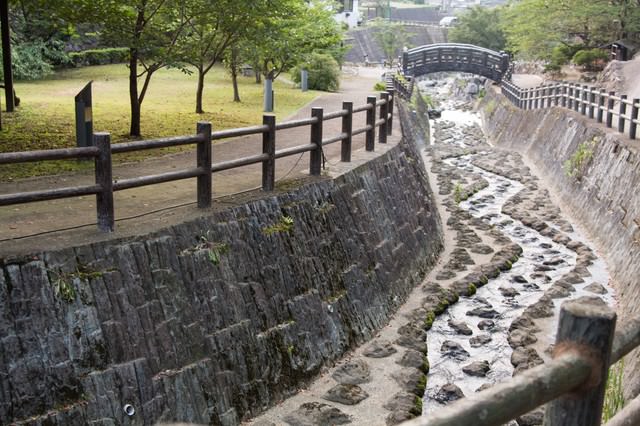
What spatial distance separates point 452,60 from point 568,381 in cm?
4503

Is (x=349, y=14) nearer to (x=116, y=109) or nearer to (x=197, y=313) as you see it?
(x=116, y=109)

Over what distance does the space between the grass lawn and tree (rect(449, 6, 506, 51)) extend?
30.4m

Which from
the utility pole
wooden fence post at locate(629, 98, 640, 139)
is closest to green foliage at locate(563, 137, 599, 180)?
wooden fence post at locate(629, 98, 640, 139)

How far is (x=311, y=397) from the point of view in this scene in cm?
821

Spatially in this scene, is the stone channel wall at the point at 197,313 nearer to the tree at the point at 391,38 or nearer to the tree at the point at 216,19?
the tree at the point at 216,19

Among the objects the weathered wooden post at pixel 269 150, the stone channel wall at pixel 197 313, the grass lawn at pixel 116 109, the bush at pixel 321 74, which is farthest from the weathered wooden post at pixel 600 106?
the weathered wooden post at pixel 269 150

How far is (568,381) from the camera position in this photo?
2705mm

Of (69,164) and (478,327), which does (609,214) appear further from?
(69,164)

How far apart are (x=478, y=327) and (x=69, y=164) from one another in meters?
6.47

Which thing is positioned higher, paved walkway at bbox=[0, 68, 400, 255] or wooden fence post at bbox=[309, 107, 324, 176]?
wooden fence post at bbox=[309, 107, 324, 176]

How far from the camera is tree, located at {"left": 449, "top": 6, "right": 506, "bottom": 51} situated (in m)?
56.6

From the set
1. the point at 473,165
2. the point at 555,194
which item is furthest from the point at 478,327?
the point at 473,165

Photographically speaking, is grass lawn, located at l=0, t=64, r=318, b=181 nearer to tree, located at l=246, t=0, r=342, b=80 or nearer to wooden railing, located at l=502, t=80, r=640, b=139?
tree, located at l=246, t=0, r=342, b=80

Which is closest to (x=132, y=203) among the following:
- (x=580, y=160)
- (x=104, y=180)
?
(x=104, y=180)
